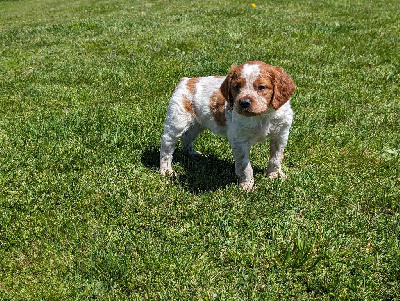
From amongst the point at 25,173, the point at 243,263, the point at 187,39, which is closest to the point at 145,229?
the point at 243,263

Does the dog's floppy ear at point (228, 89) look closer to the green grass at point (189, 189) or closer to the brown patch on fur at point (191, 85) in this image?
the brown patch on fur at point (191, 85)

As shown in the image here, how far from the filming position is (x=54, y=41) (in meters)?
14.4

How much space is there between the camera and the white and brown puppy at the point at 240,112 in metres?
5.02

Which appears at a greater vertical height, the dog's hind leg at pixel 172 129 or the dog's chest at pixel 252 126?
the dog's chest at pixel 252 126

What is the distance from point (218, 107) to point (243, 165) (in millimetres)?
925

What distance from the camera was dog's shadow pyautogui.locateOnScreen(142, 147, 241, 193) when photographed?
5879 mm

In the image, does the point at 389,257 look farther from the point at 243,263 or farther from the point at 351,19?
the point at 351,19

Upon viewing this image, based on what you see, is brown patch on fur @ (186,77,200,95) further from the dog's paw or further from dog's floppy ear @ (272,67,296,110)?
the dog's paw

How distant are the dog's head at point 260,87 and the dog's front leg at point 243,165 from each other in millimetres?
691

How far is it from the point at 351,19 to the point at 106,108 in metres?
10.9

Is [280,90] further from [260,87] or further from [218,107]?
[218,107]

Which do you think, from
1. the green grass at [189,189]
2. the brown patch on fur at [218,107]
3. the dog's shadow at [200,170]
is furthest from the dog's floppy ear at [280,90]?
the dog's shadow at [200,170]

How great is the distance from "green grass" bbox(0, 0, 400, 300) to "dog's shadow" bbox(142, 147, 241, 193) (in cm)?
3

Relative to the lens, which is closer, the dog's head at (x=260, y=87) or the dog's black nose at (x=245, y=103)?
the dog's black nose at (x=245, y=103)
